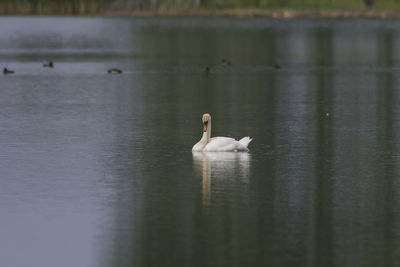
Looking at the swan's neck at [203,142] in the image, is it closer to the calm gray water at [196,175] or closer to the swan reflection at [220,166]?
the swan reflection at [220,166]

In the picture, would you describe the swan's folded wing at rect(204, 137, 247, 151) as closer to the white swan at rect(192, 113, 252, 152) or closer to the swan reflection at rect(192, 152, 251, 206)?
the white swan at rect(192, 113, 252, 152)

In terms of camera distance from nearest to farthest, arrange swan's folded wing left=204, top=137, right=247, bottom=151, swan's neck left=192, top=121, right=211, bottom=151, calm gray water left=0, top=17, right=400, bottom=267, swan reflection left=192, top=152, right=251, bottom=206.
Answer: calm gray water left=0, top=17, right=400, bottom=267 → swan reflection left=192, top=152, right=251, bottom=206 → swan's folded wing left=204, top=137, right=247, bottom=151 → swan's neck left=192, top=121, right=211, bottom=151

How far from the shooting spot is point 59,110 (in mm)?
39031

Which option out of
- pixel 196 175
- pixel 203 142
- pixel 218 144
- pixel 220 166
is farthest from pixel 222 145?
pixel 196 175

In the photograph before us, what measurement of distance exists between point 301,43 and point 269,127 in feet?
243

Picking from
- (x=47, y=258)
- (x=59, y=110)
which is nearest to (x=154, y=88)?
(x=59, y=110)

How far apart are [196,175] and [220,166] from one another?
1364 millimetres

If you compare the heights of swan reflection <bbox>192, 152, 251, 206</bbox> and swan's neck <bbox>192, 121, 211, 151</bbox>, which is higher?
swan's neck <bbox>192, 121, 211, 151</bbox>

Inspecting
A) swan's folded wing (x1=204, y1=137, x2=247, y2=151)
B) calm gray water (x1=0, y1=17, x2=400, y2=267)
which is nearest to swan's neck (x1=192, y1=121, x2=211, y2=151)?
swan's folded wing (x1=204, y1=137, x2=247, y2=151)

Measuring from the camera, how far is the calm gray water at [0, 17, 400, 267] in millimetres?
17531

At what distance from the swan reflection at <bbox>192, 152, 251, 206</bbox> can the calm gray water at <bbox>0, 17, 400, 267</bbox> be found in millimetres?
47

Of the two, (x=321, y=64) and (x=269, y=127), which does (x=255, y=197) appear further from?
(x=321, y=64)

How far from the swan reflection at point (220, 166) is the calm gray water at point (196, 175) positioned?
47mm

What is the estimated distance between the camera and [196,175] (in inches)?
948
